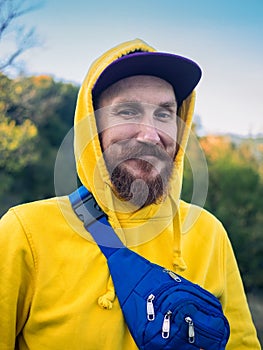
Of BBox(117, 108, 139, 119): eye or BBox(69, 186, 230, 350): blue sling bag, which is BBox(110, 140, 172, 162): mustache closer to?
BBox(117, 108, 139, 119): eye

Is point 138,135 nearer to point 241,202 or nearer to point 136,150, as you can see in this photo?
point 136,150

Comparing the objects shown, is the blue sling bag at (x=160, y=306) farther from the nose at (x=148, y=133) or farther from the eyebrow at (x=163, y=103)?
the eyebrow at (x=163, y=103)

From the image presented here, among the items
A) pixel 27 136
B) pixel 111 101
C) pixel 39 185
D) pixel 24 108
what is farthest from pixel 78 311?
pixel 39 185

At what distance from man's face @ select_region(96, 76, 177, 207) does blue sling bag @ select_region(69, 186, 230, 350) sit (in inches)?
9.4

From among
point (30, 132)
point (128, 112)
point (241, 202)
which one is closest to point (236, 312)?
point (128, 112)

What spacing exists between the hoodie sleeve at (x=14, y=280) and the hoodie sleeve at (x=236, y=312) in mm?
771

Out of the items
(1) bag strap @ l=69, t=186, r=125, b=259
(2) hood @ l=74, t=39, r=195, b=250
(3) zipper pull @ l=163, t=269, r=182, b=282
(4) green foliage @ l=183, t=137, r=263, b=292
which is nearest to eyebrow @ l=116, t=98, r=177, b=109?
(2) hood @ l=74, t=39, r=195, b=250

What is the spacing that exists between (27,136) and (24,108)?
201cm

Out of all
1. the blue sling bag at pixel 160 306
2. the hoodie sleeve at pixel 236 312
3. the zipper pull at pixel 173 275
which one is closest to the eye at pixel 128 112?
the blue sling bag at pixel 160 306

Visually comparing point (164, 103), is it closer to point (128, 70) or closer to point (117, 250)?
point (128, 70)

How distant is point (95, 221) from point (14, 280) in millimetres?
334

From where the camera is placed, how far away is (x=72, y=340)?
148 cm

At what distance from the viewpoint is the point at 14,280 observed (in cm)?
148

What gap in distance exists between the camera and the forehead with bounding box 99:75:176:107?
1718mm
